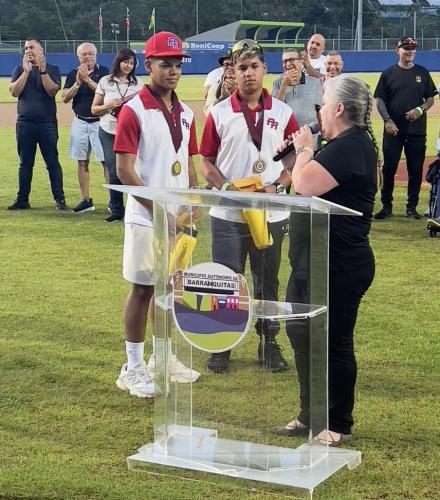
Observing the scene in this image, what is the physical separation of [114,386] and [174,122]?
172cm

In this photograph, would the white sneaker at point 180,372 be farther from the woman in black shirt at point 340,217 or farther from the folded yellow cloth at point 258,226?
the folded yellow cloth at point 258,226

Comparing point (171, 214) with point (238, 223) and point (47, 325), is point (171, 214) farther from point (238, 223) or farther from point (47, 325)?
point (47, 325)

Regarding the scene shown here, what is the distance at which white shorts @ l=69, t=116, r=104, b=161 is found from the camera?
13.0m

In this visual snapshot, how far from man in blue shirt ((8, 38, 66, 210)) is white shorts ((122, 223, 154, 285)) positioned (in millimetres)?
7087

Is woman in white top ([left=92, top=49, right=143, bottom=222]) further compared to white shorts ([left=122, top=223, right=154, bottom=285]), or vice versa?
woman in white top ([left=92, top=49, right=143, bottom=222])

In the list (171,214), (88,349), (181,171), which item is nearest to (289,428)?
(171,214)

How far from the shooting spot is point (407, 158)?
12320 mm

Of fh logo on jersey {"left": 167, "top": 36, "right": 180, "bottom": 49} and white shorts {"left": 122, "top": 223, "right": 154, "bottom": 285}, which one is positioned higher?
fh logo on jersey {"left": 167, "top": 36, "right": 180, "bottom": 49}

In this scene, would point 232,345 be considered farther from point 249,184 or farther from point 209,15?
point 209,15

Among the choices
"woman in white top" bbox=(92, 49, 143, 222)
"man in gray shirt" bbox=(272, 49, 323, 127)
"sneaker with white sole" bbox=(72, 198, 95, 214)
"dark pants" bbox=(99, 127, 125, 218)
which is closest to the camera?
"man in gray shirt" bbox=(272, 49, 323, 127)

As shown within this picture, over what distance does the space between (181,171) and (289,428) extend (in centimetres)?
203

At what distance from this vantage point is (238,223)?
15.3 feet

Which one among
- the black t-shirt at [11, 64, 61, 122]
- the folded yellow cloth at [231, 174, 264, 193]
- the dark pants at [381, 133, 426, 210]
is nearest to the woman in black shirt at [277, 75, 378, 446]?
the folded yellow cloth at [231, 174, 264, 193]

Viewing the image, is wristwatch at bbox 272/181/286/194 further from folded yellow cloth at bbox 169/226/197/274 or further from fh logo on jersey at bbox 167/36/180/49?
folded yellow cloth at bbox 169/226/197/274
